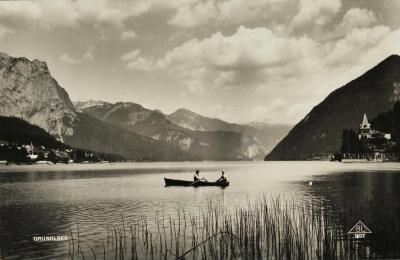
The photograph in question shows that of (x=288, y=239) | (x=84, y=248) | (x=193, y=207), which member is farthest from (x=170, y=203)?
(x=288, y=239)

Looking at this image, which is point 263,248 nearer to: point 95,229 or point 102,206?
point 95,229

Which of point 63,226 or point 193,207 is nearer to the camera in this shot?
point 63,226

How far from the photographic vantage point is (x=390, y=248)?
21.4 m

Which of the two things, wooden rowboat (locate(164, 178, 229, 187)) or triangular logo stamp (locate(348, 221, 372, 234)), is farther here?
wooden rowboat (locate(164, 178, 229, 187))

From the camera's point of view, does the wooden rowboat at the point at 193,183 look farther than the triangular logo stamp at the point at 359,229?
Yes

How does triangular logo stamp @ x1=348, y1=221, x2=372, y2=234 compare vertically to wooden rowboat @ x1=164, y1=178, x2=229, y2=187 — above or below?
above

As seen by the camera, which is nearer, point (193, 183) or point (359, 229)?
point (359, 229)

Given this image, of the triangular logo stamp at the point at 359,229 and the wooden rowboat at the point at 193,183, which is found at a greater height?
the triangular logo stamp at the point at 359,229

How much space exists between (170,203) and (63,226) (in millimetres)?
19673

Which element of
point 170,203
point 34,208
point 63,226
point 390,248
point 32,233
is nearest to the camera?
point 390,248

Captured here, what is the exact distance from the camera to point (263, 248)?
2462cm

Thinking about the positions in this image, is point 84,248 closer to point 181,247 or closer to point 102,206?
point 181,247

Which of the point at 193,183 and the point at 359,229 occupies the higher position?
the point at 359,229

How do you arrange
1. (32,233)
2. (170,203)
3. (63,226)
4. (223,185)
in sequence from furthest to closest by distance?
(223,185) < (170,203) < (63,226) < (32,233)
